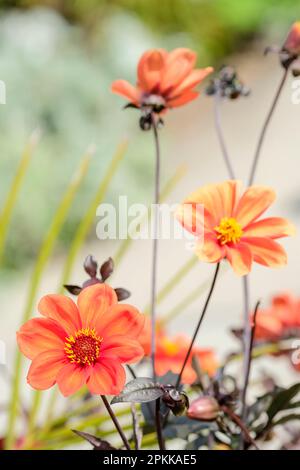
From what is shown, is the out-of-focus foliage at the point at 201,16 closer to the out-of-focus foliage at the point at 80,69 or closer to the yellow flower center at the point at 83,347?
the out-of-focus foliage at the point at 80,69

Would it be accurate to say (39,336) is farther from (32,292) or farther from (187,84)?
(32,292)

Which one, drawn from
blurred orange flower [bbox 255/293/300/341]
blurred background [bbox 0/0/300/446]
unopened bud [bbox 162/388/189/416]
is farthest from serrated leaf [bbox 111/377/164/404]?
blurred background [bbox 0/0/300/446]

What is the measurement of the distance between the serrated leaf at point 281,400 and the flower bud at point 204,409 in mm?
55

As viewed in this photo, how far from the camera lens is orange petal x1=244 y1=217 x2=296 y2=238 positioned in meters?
0.41

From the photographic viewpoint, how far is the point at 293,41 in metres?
0.48

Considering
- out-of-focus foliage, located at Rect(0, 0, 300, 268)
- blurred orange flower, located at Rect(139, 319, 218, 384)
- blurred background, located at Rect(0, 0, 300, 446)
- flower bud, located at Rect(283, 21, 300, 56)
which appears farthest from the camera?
out-of-focus foliage, located at Rect(0, 0, 300, 268)

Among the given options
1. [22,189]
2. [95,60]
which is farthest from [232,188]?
[95,60]

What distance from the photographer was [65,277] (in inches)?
28.6

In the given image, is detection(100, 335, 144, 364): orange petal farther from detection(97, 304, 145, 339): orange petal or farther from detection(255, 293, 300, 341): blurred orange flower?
detection(255, 293, 300, 341): blurred orange flower

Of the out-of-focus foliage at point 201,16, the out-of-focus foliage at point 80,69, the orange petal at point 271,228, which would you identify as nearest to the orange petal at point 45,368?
the orange petal at point 271,228

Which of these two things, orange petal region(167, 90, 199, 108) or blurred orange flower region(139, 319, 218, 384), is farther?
blurred orange flower region(139, 319, 218, 384)

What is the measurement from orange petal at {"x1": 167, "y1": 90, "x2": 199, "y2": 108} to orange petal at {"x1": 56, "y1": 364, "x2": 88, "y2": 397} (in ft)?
0.57

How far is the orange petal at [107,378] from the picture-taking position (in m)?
0.37

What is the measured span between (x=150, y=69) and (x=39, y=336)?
178mm
